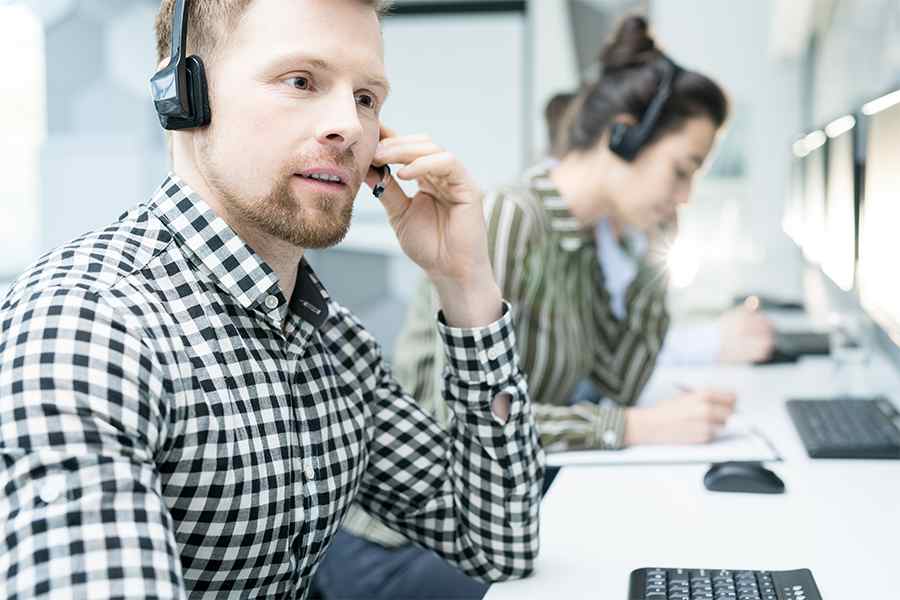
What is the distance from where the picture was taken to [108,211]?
12.1 feet

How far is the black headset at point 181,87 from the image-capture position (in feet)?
2.53

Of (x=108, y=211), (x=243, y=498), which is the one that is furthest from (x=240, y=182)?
(x=108, y=211)

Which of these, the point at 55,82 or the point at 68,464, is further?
the point at 55,82

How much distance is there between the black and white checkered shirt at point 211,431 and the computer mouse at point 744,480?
0.87 ft

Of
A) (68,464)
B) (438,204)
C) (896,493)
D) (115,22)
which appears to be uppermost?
(115,22)

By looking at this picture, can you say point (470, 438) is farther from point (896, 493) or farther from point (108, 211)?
point (108, 211)

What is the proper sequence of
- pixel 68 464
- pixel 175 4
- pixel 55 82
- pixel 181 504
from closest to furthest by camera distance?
1. pixel 68 464
2. pixel 181 504
3. pixel 175 4
4. pixel 55 82

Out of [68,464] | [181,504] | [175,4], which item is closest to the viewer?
[68,464]

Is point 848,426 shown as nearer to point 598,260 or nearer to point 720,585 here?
point 598,260

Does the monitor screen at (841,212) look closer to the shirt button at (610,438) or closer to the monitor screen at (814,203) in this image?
the monitor screen at (814,203)

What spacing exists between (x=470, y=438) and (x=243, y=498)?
12.1 inches

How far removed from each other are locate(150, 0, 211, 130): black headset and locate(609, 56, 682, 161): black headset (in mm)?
956

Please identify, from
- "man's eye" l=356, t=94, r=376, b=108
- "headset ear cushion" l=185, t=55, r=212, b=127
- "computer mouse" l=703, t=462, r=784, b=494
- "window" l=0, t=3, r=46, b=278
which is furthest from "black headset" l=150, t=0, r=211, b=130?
"window" l=0, t=3, r=46, b=278

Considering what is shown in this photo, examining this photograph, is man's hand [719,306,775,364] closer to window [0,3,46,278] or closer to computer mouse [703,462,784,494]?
computer mouse [703,462,784,494]
